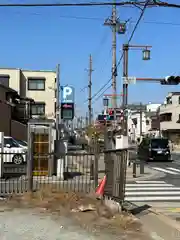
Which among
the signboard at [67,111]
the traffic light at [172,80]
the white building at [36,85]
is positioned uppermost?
the white building at [36,85]

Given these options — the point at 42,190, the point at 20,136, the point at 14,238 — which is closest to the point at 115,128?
the point at 20,136

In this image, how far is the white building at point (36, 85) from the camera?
60.8m

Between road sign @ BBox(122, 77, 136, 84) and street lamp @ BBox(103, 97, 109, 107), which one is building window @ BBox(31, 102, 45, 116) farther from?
road sign @ BBox(122, 77, 136, 84)

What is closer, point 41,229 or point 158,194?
point 41,229

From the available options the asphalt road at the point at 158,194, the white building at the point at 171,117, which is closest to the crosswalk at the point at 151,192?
the asphalt road at the point at 158,194

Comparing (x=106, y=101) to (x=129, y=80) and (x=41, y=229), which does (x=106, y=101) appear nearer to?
(x=129, y=80)

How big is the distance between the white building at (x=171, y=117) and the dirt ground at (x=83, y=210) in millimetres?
68660

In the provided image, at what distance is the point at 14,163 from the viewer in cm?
1547

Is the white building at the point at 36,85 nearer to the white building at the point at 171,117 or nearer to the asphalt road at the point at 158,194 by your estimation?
the white building at the point at 171,117

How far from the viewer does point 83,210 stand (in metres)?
8.91

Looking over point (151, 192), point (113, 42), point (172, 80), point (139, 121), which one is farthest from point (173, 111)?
point (151, 192)

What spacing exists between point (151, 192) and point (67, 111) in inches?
479

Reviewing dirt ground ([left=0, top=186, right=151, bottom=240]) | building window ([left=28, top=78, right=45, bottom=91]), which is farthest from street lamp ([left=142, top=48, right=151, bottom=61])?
building window ([left=28, top=78, right=45, bottom=91])

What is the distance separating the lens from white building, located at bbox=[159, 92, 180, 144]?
79188 mm
